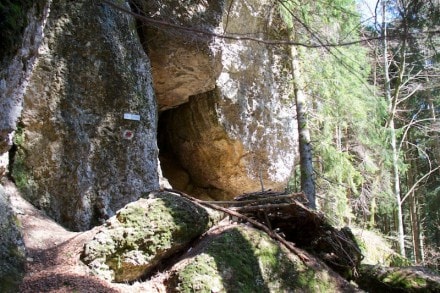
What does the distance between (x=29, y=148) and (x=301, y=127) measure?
516 cm

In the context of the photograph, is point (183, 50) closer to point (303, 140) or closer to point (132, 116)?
point (132, 116)

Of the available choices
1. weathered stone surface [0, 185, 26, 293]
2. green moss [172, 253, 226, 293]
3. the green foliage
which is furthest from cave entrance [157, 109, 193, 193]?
weathered stone surface [0, 185, 26, 293]

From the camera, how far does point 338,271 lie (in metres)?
3.93

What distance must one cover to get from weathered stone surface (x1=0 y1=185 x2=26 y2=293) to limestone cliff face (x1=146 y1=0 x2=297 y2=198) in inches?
264

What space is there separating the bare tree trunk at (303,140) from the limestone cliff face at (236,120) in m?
1.09

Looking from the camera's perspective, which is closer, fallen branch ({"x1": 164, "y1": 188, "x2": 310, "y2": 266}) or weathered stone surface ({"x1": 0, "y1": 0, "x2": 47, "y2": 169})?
weathered stone surface ({"x1": 0, "y1": 0, "x2": 47, "y2": 169})

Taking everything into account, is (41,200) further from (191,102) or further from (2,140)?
(191,102)

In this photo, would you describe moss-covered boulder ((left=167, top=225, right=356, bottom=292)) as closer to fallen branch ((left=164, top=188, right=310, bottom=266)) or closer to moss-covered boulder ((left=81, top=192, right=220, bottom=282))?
fallen branch ((left=164, top=188, right=310, bottom=266))

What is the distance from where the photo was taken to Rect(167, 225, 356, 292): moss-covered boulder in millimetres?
2941

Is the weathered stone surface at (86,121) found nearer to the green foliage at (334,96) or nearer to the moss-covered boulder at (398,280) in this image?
the green foliage at (334,96)

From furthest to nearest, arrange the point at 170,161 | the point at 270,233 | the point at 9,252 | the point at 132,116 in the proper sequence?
1. the point at 170,161
2. the point at 132,116
3. the point at 270,233
4. the point at 9,252

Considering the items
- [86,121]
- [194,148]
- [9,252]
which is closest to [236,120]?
[194,148]

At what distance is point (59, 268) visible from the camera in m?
3.09

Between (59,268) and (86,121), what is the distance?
11.1 feet
